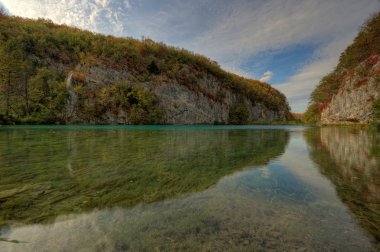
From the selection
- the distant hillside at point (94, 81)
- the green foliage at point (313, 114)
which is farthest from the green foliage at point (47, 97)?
the green foliage at point (313, 114)

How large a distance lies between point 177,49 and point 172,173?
8553 centimetres

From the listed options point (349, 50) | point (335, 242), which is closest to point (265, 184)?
point (335, 242)

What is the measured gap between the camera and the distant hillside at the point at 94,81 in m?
43.3

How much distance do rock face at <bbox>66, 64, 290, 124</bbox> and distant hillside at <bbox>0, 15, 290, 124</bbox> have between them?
0.22m

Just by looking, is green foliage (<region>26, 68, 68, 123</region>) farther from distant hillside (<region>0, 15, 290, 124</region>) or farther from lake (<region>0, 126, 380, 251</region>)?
lake (<region>0, 126, 380, 251</region>)

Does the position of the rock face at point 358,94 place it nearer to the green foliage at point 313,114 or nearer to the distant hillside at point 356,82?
the distant hillside at point 356,82

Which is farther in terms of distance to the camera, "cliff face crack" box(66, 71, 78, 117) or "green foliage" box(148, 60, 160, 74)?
"green foliage" box(148, 60, 160, 74)

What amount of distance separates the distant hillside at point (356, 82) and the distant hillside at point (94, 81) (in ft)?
115

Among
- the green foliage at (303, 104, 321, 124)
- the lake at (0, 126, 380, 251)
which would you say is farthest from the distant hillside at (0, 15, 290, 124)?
the lake at (0, 126, 380, 251)

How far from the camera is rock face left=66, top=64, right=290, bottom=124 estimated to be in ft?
169

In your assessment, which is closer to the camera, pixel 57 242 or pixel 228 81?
pixel 57 242

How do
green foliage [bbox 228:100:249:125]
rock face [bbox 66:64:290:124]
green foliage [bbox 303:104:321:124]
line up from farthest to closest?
green foliage [bbox 228:100:249:125] → green foliage [bbox 303:104:321:124] → rock face [bbox 66:64:290:124]

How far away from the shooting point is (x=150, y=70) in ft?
211

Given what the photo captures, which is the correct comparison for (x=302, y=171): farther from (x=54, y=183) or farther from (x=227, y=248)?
(x=54, y=183)
